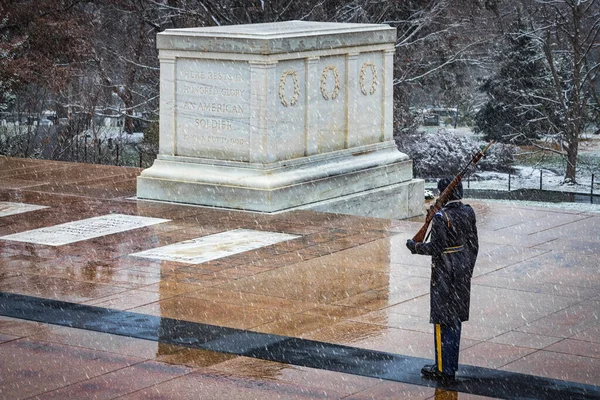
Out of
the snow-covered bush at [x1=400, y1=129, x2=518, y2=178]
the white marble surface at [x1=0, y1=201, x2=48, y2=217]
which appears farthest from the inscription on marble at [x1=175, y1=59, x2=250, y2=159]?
the snow-covered bush at [x1=400, y1=129, x2=518, y2=178]

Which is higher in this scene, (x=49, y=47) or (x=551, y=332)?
(x=49, y=47)

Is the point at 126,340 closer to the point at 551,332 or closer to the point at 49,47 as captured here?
the point at 551,332

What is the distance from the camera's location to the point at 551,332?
914cm

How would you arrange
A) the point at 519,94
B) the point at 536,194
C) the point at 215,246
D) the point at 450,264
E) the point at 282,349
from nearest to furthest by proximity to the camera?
1. the point at 450,264
2. the point at 282,349
3. the point at 215,246
4. the point at 536,194
5. the point at 519,94

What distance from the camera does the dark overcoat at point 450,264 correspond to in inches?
299

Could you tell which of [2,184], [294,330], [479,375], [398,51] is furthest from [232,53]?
[398,51]

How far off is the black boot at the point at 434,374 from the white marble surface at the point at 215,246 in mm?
4381

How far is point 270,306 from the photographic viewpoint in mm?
9930

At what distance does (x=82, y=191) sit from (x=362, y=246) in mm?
5339

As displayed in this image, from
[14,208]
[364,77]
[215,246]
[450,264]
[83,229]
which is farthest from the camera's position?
[364,77]

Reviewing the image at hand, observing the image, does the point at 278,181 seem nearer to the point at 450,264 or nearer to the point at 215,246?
the point at 215,246

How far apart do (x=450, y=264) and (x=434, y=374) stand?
770 mm

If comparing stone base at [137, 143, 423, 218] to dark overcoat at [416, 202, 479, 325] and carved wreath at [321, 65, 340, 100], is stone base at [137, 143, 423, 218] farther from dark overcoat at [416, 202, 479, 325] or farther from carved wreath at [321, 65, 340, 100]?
dark overcoat at [416, 202, 479, 325]

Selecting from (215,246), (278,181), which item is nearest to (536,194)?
(278,181)
